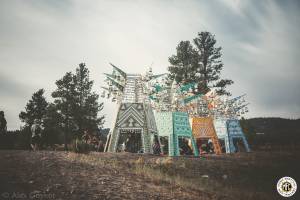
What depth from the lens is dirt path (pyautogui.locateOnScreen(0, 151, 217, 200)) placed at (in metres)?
5.19

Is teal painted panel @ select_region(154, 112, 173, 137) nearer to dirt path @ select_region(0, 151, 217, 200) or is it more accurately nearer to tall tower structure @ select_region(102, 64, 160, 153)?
tall tower structure @ select_region(102, 64, 160, 153)

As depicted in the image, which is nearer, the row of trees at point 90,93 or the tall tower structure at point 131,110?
the tall tower structure at point 131,110

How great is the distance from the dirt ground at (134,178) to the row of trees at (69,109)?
96.7 ft

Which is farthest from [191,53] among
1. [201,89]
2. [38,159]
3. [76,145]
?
[38,159]

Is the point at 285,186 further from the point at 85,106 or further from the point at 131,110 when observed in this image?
the point at 85,106

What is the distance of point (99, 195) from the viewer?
539 centimetres

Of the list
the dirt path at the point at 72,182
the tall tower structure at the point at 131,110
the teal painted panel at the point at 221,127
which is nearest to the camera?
the dirt path at the point at 72,182

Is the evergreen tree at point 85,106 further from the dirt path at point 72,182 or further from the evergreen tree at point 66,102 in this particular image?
the dirt path at point 72,182

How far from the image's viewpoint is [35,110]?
44.0 metres

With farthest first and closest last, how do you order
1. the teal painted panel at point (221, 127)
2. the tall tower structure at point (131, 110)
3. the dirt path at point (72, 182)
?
the teal painted panel at point (221, 127), the tall tower structure at point (131, 110), the dirt path at point (72, 182)

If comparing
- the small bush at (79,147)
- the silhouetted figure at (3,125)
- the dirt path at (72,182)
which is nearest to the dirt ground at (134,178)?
the dirt path at (72,182)

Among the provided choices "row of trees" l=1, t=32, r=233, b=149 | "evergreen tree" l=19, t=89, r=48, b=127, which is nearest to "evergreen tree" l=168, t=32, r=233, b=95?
"row of trees" l=1, t=32, r=233, b=149

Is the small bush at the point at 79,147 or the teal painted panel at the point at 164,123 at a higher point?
the teal painted panel at the point at 164,123

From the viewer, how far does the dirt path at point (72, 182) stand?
5191 millimetres
